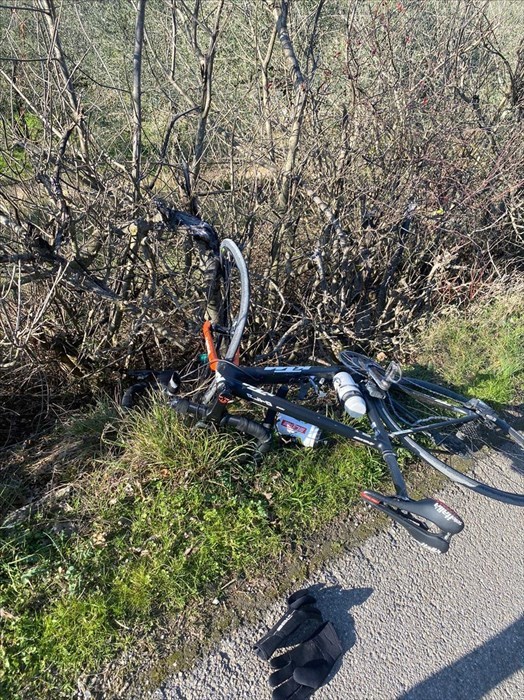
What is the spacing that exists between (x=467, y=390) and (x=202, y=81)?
116 inches

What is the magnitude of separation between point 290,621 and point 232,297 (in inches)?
89.7

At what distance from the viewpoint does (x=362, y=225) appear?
165 inches

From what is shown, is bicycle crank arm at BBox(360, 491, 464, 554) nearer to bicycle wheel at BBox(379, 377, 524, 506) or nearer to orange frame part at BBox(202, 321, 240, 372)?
bicycle wheel at BBox(379, 377, 524, 506)

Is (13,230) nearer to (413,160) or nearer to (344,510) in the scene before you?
(344,510)

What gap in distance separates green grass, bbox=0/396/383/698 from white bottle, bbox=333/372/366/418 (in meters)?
0.54

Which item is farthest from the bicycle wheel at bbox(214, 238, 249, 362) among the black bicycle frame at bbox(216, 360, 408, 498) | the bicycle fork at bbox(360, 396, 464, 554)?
the bicycle fork at bbox(360, 396, 464, 554)

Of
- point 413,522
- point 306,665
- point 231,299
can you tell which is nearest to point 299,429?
point 413,522

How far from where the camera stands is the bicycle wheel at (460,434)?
3.05 metres

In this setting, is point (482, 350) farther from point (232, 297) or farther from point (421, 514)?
point (421, 514)

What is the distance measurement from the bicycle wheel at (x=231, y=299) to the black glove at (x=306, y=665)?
1469mm

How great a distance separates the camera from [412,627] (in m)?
2.50

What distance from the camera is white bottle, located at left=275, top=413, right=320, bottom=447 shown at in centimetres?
295

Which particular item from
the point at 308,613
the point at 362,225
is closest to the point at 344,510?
the point at 308,613

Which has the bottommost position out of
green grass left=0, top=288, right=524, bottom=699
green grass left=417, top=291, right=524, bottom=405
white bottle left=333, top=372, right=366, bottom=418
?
green grass left=0, top=288, right=524, bottom=699
